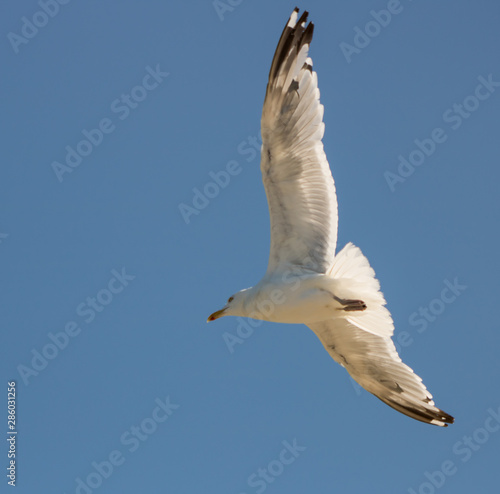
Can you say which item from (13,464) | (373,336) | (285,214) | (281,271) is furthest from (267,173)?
(13,464)

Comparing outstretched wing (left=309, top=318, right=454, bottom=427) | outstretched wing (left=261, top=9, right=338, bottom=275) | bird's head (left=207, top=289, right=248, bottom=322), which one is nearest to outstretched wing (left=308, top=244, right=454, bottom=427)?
outstretched wing (left=309, top=318, right=454, bottom=427)

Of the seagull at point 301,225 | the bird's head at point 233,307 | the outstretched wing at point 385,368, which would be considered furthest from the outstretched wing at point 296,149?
the outstretched wing at point 385,368

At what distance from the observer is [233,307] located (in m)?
8.60

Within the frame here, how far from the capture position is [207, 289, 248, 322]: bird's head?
27.9 feet

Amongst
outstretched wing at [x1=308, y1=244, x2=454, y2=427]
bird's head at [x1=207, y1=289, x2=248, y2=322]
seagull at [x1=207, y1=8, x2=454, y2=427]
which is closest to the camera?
seagull at [x1=207, y1=8, x2=454, y2=427]

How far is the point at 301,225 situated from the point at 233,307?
1.13m

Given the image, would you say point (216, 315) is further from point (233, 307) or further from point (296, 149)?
point (296, 149)

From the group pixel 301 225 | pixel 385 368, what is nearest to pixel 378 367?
pixel 385 368

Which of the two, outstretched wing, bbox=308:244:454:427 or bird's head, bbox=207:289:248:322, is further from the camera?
outstretched wing, bbox=308:244:454:427

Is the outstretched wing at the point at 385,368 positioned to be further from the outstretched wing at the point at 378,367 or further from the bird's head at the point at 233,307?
the bird's head at the point at 233,307

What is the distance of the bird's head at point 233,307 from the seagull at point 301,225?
0.03 ft

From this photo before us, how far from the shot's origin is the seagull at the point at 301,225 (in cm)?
786

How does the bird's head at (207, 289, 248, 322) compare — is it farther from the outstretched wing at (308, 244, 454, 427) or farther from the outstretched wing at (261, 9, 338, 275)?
the outstretched wing at (308, 244, 454, 427)

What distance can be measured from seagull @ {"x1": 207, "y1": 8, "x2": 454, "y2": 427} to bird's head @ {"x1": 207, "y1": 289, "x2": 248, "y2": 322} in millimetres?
10
